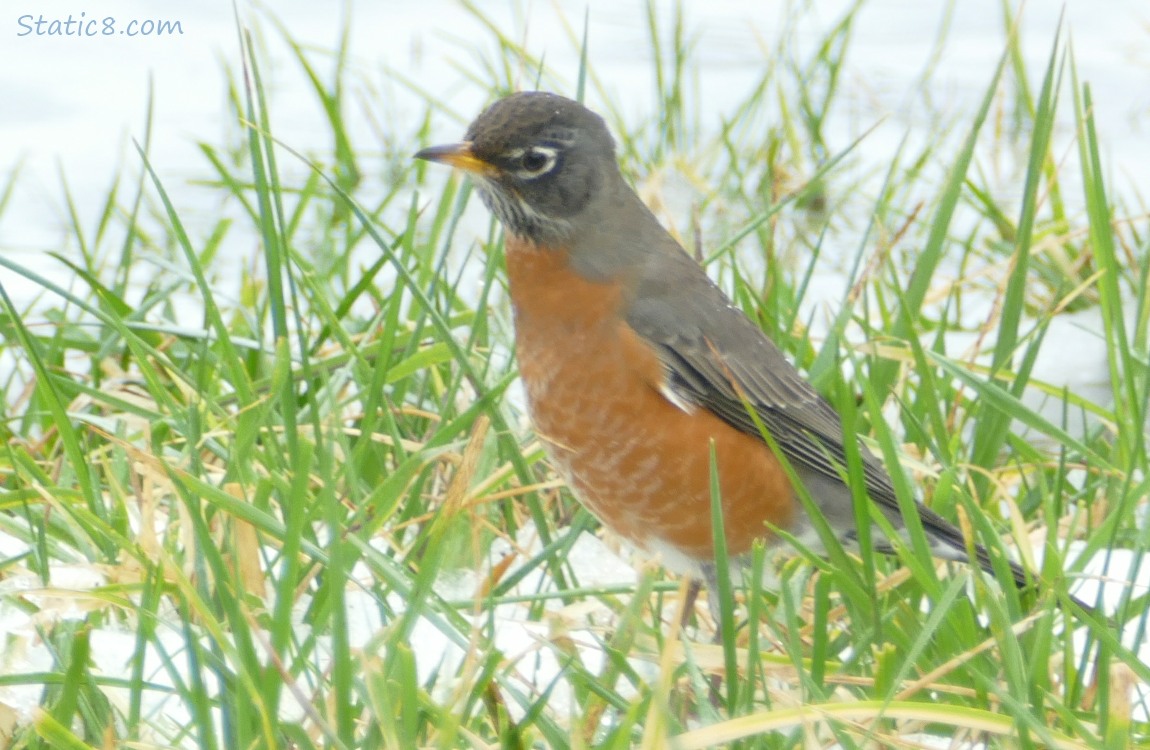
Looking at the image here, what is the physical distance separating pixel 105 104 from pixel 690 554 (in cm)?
355

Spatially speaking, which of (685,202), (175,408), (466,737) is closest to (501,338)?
(175,408)

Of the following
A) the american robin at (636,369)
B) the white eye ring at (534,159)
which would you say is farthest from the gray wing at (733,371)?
the white eye ring at (534,159)

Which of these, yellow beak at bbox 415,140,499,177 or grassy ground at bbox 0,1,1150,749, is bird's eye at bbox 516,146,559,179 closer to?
yellow beak at bbox 415,140,499,177

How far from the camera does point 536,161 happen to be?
3713 millimetres

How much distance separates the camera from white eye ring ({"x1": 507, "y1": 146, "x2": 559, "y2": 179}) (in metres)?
3.68

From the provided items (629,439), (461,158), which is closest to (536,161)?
(461,158)

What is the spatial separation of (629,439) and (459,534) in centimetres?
68

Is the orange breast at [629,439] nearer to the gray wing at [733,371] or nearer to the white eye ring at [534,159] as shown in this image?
the gray wing at [733,371]

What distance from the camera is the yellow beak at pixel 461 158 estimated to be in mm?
3520

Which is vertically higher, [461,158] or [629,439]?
[461,158]

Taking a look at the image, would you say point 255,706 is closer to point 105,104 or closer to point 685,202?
point 685,202

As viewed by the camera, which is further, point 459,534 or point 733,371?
point 733,371

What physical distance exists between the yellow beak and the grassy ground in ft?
0.61

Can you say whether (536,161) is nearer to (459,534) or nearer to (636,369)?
(636,369)
